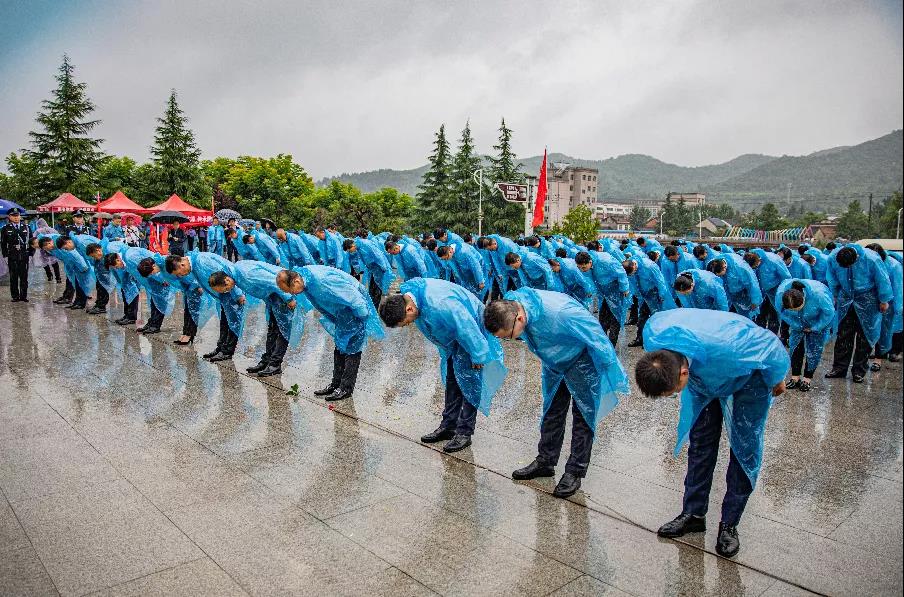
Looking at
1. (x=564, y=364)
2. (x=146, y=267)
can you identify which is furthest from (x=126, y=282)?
(x=564, y=364)

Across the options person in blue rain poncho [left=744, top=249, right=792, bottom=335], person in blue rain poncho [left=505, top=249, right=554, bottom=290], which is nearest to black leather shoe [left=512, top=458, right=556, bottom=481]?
person in blue rain poncho [left=505, top=249, right=554, bottom=290]

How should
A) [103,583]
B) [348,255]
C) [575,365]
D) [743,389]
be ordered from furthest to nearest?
1. [348,255]
2. [575,365]
3. [743,389]
4. [103,583]

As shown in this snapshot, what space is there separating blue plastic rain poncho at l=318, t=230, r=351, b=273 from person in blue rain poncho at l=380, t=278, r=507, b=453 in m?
9.27

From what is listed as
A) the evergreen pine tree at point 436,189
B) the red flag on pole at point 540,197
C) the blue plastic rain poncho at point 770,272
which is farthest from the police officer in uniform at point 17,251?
the evergreen pine tree at point 436,189

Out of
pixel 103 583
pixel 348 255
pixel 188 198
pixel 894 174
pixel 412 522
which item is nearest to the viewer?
pixel 894 174

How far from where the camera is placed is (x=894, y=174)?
1.55 metres

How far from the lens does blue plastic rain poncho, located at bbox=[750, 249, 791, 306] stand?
8742 millimetres

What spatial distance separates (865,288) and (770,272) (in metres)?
1.76

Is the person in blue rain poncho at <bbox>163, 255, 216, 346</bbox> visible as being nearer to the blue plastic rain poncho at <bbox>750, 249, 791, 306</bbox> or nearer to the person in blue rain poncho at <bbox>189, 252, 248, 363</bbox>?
the person in blue rain poncho at <bbox>189, 252, 248, 363</bbox>

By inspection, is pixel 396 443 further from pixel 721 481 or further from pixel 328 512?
pixel 721 481

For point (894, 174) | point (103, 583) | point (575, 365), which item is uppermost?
point (894, 174)

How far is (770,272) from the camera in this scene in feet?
28.8

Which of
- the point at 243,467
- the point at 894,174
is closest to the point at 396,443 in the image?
the point at 243,467

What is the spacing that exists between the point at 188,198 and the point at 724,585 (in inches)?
1573
